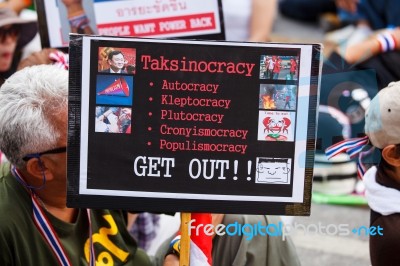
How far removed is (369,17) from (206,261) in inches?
174

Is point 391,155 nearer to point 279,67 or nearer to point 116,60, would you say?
point 279,67

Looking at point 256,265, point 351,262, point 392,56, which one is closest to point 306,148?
point 256,265

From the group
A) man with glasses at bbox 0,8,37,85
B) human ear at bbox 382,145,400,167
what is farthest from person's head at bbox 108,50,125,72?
man with glasses at bbox 0,8,37,85

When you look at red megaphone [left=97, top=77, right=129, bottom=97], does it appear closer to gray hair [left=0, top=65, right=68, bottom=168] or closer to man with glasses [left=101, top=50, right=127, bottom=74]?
man with glasses [left=101, top=50, right=127, bottom=74]

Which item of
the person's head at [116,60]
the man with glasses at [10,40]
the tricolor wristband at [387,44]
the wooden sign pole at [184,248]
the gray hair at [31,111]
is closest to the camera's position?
the person's head at [116,60]

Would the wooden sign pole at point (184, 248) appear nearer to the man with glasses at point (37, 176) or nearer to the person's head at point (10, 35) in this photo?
the man with glasses at point (37, 176)

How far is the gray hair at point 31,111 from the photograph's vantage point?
262cm

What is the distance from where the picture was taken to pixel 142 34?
3500 millimetres

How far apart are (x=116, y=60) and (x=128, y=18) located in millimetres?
1136

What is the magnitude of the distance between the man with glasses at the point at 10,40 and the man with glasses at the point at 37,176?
4.43 ft

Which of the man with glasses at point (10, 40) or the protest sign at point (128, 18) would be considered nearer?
the protest sign at point (128, 18)

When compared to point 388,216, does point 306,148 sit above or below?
above

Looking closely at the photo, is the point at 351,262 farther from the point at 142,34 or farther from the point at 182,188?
the point at 182,188

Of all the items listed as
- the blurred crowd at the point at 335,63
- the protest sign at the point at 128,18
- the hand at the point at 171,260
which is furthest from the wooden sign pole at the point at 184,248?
the protest sign at the point at 128,18
